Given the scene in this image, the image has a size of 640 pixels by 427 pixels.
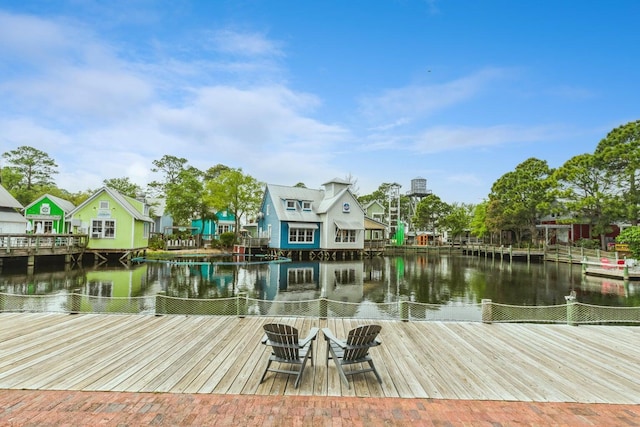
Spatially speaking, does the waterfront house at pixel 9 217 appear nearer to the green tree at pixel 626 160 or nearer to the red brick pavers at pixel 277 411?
the red brick pavers at pixel 277 411

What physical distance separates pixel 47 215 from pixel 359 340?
36.3 meters

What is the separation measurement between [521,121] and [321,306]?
2671 centimetres

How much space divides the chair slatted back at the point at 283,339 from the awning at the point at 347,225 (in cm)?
3094

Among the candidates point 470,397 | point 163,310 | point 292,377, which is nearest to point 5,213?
point 163,310

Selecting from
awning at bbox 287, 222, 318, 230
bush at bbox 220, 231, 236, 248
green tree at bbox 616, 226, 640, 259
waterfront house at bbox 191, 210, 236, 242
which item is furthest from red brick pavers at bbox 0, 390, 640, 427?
waterfront house at bbox 191, 210, 236, 242

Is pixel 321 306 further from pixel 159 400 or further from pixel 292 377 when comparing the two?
pixel 159 400

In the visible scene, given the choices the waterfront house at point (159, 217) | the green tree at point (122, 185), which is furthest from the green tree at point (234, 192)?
the green tree at point (122, 185)

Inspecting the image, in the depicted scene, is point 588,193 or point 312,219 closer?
point 588,193

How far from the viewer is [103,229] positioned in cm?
2767

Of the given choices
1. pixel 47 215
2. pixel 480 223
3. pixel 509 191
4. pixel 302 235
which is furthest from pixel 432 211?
pixel 47 215

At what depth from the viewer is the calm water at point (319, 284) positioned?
15203 millimetres

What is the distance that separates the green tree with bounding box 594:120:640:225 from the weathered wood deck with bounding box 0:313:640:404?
28803 mm

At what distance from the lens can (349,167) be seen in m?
59.1

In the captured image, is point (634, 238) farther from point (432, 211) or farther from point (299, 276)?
point (432, 211)
